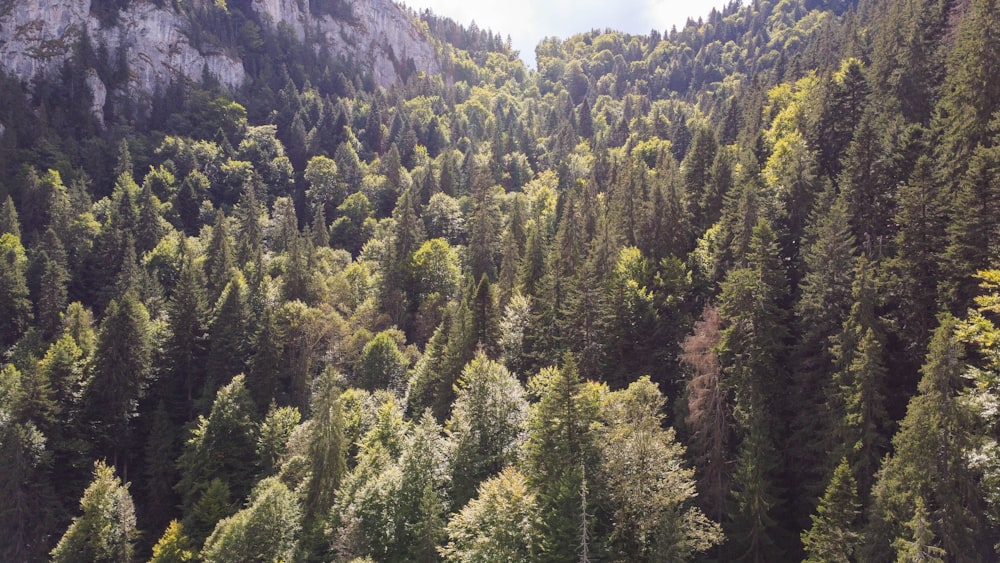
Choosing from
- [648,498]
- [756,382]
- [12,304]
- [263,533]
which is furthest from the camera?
[12,304]

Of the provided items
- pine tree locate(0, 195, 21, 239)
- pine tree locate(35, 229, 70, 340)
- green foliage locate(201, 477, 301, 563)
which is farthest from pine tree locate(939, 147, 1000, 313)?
pine tree locate(0, 195, 21, 239)

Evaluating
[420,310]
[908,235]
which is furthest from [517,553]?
[420,310]

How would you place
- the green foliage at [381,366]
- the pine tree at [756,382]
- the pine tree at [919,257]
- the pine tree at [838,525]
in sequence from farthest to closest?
the green foliage at [381,366] < the pine tree at [919,257] < the pine tree at [756,382] < the pine tree at [838,525]

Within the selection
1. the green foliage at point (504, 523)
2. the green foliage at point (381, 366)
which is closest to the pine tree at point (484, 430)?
the green foliage at point (504, 523)

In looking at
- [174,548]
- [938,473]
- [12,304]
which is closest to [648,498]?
[938,473]

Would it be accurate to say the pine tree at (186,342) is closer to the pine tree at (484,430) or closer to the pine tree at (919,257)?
the pine tree at (484,430)

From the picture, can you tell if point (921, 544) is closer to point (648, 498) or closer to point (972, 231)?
point (648, 498)

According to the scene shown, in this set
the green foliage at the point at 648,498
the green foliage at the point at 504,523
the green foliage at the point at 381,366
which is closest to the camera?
the green foliage at the point at 648,498

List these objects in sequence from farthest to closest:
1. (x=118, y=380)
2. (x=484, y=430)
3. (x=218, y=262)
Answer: (x=218, y=262), (x=118, y=380), (x=484, y=430)
